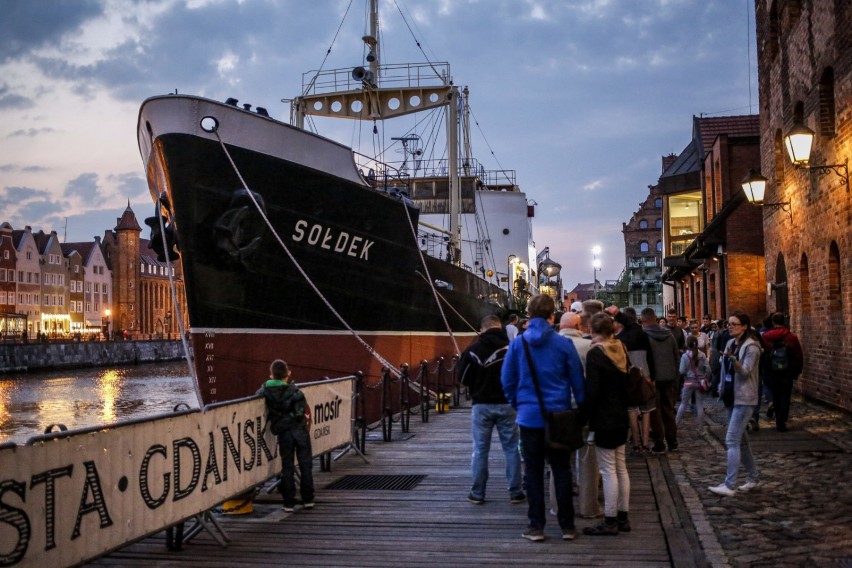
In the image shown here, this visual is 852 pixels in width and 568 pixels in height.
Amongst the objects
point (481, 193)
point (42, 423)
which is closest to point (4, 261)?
point (42, 423)

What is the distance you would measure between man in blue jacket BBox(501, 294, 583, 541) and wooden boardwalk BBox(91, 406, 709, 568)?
23 cm

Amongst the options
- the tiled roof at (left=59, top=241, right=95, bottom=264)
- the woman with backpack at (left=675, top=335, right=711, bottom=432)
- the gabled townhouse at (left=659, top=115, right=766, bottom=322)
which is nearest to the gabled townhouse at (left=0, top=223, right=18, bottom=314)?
the tiled roof at (left=59, top=241, right=95, bottom=264)

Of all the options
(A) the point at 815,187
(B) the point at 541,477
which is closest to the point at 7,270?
(A) the point at 815,187

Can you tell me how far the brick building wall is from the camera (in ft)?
38.1

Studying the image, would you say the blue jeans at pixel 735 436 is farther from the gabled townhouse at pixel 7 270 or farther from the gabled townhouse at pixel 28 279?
the gabled townhouse at pixel 28 279

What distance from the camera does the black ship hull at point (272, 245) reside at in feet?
41.8

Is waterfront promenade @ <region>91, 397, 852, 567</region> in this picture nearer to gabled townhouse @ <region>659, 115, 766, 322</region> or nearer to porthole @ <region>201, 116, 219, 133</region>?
porthole @ <region>201, 116, 219, 133</region>

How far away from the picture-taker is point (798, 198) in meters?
14.3

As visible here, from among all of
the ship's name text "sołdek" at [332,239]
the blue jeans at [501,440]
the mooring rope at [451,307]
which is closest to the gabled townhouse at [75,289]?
the mooring rope at [451,307]

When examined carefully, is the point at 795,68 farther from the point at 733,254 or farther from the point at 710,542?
the point at 710,542

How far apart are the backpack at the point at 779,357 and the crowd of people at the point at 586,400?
3.28ft

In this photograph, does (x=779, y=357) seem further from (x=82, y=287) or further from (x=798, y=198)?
(x=82, y=287)

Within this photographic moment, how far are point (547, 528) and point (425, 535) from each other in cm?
94

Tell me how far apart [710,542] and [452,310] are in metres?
13.5
